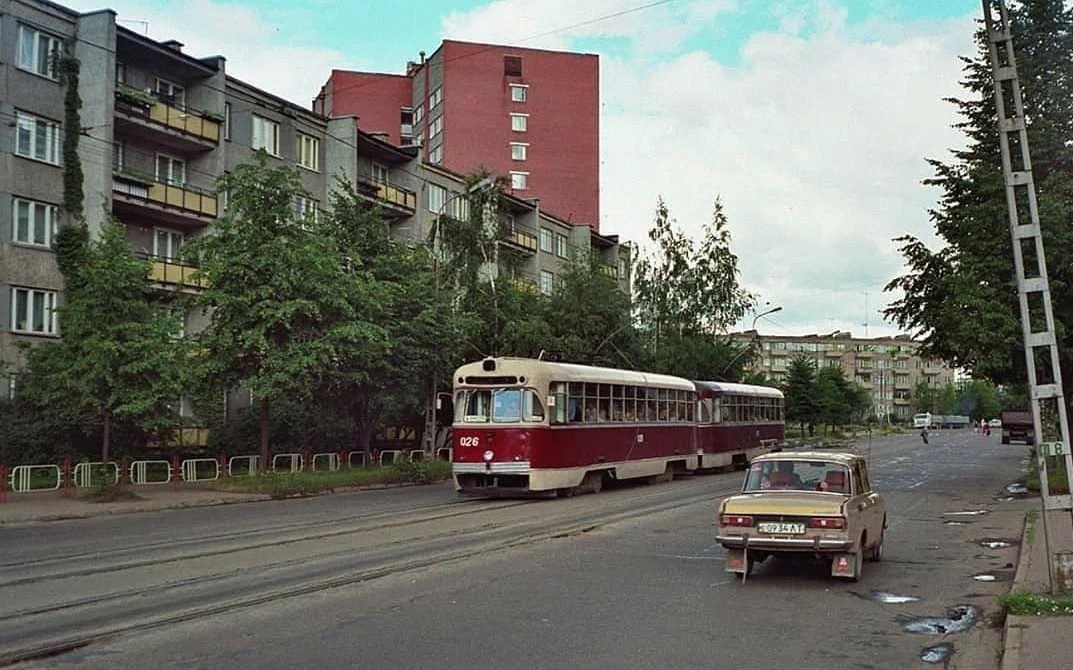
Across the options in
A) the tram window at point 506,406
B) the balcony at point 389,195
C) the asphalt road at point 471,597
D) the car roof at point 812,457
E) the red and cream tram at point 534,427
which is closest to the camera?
the asphalt road at point 471,597

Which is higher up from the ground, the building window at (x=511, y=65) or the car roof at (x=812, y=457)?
the building window at (x=511, y=65)

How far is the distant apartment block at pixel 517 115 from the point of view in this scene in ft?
263

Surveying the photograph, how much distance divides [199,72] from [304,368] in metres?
17.0

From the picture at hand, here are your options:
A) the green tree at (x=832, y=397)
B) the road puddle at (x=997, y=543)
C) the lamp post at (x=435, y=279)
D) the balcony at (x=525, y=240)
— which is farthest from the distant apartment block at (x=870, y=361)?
the road puddle at (x=997, y=543)

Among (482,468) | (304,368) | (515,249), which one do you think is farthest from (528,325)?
(482,468)

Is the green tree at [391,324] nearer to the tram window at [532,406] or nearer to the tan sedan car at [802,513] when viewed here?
the tram window at [532,406]

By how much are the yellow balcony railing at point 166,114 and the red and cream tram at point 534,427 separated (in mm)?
17736

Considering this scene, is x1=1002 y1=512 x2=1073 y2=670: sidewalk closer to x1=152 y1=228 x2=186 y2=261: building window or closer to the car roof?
the car roof

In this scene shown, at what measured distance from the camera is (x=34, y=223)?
108 ft

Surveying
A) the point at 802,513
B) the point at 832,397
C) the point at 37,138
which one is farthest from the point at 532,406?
the point at 832,397

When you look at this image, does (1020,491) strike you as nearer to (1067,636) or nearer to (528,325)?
(528,325)

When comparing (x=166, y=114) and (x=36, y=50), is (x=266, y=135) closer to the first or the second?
(x=166, y=114)

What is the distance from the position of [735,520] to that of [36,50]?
29600 mm

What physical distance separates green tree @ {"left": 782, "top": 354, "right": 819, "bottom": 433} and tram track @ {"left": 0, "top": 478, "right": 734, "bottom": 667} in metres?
61.2
